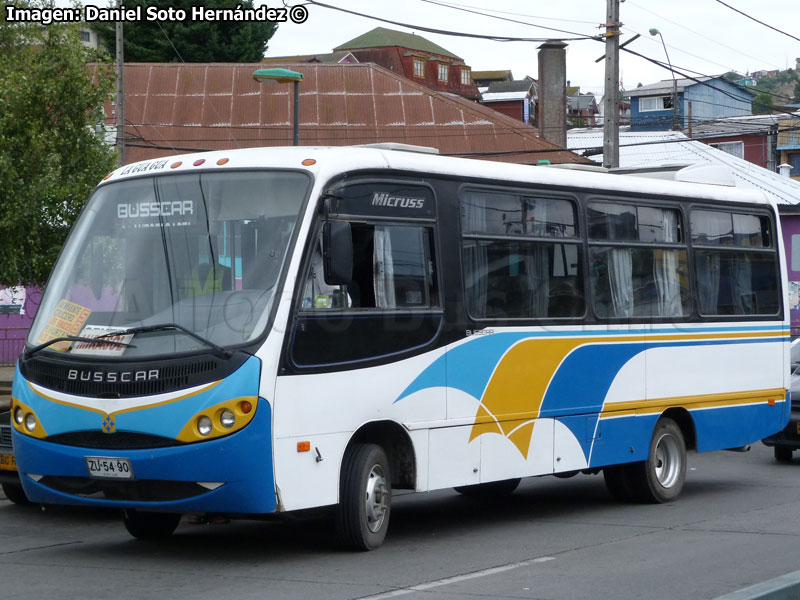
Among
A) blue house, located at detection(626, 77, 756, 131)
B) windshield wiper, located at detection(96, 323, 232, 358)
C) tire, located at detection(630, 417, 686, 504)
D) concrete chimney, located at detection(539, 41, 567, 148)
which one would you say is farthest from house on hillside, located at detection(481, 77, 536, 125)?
windshield wiper, located at detection(96, 323, 232, 358)

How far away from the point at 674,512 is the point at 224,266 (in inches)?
215

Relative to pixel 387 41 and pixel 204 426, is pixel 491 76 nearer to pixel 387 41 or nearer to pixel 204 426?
pixel 387 41

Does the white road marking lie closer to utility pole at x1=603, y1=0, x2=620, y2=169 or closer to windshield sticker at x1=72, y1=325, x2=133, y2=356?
windshield sticker at x1=72, y1=325, x2=133, y2=356

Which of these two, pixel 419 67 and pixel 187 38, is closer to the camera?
pixel 187 38

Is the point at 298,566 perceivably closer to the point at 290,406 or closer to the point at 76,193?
the point at 290,406

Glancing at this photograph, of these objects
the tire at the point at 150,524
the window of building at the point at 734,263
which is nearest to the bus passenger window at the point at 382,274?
the tire at the point at 150,524

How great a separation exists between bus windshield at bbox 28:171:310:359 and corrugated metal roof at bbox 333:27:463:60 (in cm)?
9171

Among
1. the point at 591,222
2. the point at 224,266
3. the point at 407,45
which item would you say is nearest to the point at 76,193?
the point at 591,222

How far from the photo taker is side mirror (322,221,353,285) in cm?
871

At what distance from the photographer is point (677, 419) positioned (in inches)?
510

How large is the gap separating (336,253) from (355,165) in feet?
2.79

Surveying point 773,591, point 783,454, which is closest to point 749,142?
point 783,454

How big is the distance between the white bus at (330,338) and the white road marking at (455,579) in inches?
39.2

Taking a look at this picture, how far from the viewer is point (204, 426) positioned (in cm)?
820
